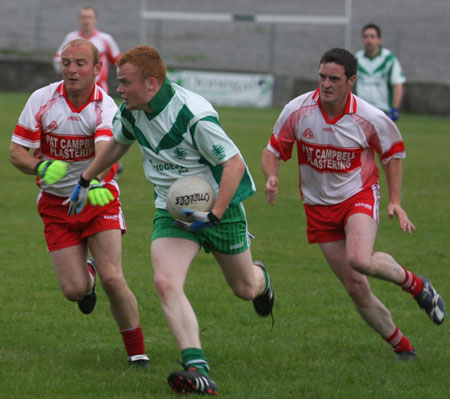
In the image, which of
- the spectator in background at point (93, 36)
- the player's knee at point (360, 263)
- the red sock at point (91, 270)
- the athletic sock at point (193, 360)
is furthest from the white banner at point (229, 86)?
the athletic sock at point (193, 360)

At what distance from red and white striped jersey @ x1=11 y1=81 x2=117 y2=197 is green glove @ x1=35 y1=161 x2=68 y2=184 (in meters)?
0.29

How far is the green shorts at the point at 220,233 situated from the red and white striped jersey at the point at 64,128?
77 centimetres

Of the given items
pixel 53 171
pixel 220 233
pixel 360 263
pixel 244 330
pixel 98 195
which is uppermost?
pixel 53 171

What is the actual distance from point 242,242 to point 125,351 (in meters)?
1.22

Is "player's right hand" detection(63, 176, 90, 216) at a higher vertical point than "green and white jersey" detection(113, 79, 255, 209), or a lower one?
lower

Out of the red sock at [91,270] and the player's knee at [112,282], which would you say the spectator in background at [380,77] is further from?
the player's knee at [112,282]

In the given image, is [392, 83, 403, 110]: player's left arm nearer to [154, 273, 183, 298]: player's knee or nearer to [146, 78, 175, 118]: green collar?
[146, 78, 175, 118]: green collar

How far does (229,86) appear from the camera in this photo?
2742 centimetres

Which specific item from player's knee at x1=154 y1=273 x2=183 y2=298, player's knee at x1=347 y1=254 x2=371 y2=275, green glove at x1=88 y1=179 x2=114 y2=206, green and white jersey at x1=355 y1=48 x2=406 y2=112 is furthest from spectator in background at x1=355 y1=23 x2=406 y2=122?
player's knee at x1=154 y1=273 x2=183 y2=298

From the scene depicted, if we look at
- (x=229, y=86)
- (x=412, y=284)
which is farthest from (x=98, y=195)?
(x=229, y=86)

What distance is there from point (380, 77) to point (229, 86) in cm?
1413

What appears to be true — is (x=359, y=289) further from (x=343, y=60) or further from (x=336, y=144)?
(x=343, y=60)

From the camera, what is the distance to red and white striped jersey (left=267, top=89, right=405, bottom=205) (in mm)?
5641

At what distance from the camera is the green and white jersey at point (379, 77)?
1347 centimetres
